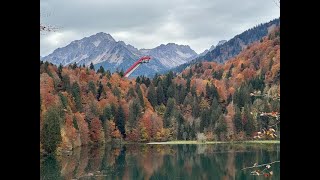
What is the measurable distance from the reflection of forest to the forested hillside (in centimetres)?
443

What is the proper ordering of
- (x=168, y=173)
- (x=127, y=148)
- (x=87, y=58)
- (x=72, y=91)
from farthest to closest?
(x=87, y=58), (x=72, y=91), (x=127, y=148), (x=168, y=173)

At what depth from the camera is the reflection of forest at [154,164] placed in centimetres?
2261

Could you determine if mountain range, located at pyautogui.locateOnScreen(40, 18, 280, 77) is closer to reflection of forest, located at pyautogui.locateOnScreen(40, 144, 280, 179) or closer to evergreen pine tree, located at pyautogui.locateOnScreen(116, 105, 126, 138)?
evergreen pine tree, located at pyautogui.locateOnScreen(116, 105, 126, 138)


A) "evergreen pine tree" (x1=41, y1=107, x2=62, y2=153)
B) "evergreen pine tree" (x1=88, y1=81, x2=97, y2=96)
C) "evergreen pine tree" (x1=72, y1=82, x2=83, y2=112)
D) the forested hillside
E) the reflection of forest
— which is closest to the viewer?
the reflection of forest

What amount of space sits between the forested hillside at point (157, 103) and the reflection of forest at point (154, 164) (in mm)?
4425

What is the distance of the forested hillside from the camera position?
39413 mm

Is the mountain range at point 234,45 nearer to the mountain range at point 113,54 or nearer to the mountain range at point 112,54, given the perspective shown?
the mountain range at point 113,54

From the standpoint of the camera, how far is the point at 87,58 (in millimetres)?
144750

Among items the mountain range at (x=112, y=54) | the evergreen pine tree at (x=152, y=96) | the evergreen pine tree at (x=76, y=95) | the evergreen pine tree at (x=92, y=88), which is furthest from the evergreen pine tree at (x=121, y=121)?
the mountain range at (x=112, y=54)

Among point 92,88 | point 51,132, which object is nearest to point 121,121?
point 92,88

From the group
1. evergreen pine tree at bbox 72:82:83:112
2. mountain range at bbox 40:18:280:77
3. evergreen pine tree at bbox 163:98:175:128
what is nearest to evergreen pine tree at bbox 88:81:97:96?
evergreen pine tree at bbox 72:82:83:112
